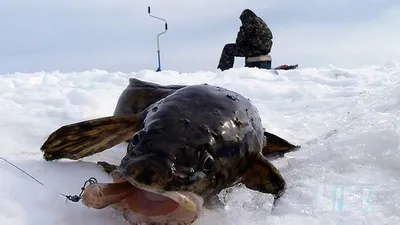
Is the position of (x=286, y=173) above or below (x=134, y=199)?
below

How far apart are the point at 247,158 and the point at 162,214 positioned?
2.34 ft

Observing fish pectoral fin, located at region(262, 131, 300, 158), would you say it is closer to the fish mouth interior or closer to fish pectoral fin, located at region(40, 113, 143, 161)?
fish pectoral fin, located at region(40, 113, 143, 161)

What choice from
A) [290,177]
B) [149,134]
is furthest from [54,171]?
[290,177]

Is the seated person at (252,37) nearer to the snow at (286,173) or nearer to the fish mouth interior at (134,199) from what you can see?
the snow at (286,173)

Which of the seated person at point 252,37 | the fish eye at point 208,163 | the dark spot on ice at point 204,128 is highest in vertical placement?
the dark spot on ice at point 204,128

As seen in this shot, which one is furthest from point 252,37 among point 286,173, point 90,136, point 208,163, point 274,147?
point 208,163

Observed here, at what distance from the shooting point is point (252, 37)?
35.2 ft

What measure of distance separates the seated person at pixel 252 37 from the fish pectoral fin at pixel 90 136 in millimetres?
8512

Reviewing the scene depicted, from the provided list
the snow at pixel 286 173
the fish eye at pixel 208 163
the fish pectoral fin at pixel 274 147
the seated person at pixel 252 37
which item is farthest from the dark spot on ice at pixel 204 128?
the seated person at pixel 252 37

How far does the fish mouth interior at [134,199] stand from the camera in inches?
62.4

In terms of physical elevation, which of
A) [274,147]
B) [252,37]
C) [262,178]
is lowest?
[252,37]

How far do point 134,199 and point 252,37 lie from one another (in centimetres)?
941

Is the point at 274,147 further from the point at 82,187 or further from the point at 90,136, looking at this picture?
the point at 82,187

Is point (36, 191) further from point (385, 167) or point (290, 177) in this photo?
point (385, 167)
